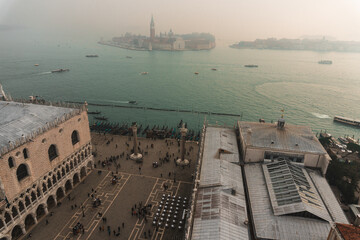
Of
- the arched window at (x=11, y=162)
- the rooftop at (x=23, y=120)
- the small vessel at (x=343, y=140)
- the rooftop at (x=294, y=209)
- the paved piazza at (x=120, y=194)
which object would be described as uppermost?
the rooftop at (x=23, y=120)

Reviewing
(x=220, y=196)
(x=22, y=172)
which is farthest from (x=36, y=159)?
(x=220, y=196)

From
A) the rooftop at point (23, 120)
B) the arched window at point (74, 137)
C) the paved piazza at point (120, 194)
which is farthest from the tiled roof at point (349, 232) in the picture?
the arched window at point (74, 137)

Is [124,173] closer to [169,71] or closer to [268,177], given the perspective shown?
[268,177]

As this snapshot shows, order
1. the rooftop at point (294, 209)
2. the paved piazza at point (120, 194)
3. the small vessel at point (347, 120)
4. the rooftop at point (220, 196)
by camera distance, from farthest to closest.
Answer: the small vessel at point (347, 120)
the paved piazza at point (120, 194)
the rooftop at point (294, 209)
the rooftop at point (220, 196)

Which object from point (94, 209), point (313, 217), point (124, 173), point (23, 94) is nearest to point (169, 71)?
point (23, 94)

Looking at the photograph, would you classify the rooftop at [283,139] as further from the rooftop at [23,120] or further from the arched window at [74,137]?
the rooftop at [23,120]
